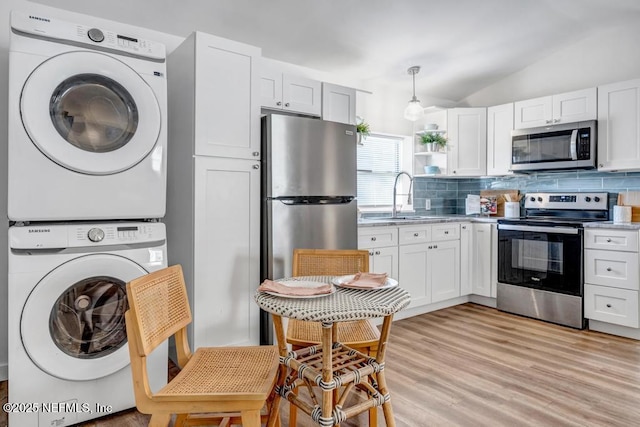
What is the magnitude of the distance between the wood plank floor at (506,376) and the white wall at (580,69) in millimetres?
2394

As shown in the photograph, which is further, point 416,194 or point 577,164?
point 416,194

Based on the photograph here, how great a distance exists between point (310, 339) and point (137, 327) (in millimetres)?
847

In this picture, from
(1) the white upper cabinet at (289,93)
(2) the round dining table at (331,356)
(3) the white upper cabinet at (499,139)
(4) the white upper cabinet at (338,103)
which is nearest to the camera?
(2) the round dining table at (331,356)

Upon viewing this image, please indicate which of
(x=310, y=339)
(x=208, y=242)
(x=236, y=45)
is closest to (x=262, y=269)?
(x=208, y=242)

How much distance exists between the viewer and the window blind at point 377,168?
421 centimetres

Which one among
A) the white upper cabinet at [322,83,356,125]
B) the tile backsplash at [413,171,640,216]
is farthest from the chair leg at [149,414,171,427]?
the tile backsplash at [413,171,640,216]

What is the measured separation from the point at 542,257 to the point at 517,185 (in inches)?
42.2

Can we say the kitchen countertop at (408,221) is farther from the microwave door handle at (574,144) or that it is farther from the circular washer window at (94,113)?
the circular washer window at (94,113)

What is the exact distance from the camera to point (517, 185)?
4406 millimetres

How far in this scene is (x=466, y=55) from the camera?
3.92m

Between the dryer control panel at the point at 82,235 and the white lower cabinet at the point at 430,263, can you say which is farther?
the white lower cabinet at the point at 430,263

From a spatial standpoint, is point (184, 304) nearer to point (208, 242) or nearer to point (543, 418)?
point (208, 242)

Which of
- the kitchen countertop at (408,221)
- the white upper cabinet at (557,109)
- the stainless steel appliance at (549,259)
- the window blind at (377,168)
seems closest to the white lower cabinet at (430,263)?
the kitchen countertop at (408,221)

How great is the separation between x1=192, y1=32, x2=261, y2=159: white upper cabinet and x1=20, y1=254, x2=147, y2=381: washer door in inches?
33.9
